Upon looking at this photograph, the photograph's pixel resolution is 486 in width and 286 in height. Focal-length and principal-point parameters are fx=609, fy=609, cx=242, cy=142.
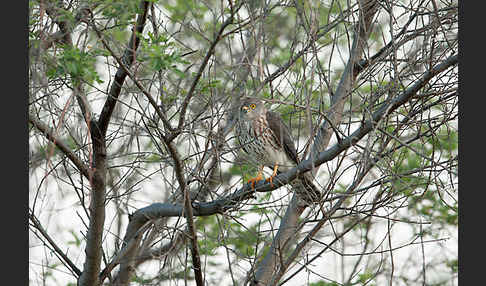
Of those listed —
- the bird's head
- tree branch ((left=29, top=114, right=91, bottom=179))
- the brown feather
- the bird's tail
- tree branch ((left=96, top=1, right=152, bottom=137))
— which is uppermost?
the bird's head

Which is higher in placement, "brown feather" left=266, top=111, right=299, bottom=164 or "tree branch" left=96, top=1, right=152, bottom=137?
"brown feather" left=266, top=111, right=299, bottom=164

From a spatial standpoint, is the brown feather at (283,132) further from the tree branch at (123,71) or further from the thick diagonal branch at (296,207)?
the tree branch at (123,71)

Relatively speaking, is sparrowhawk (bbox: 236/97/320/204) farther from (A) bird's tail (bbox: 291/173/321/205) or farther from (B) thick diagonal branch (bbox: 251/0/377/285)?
(A) bird's tail (bbox: 291/173/321/205)

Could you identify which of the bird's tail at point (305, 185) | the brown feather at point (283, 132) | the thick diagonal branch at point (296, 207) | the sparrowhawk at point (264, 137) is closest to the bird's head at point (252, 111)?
the sparrowhawk at point (264, 137)

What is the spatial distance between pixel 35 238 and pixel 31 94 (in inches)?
84.0

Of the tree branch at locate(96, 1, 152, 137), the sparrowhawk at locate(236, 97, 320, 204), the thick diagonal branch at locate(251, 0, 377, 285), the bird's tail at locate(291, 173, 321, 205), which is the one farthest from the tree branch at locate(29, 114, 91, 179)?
the sparrowhawk at locate(236, 97, 320, 204)

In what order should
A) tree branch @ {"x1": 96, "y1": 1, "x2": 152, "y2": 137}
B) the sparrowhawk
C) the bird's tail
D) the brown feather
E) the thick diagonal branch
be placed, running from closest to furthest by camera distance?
tree branch @ {"x1": 96, "y1": 1, "x2": 152, "y2": 137}
the bird's tail
the thick diagonal branch
the brown feather
the sparrowhawk

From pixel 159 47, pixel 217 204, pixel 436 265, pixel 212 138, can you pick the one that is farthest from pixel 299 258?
pixel 436 265

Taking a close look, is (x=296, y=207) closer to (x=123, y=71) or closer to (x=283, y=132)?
(x=283, y=132)

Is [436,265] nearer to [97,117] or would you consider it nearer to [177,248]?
[177,248]

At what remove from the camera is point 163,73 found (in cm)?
438

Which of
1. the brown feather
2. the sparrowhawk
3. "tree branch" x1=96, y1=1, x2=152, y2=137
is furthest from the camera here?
the sparrowhawk

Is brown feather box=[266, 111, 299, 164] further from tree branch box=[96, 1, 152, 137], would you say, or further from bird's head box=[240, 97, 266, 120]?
tree branch box=[96, 1, 152, 137]

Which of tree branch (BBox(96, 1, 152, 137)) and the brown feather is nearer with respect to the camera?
tree branch (BBox(96, 1, 152, 137))
